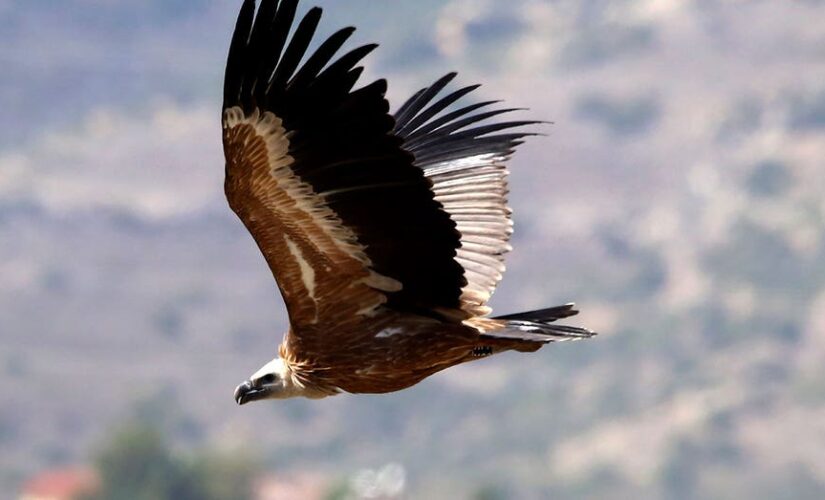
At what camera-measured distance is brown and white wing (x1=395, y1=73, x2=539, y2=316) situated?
36.3 ft

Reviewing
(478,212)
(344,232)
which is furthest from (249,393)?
(478,212)

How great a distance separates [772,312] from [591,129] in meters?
31.6

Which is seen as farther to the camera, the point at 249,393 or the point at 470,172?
the point at 470,172

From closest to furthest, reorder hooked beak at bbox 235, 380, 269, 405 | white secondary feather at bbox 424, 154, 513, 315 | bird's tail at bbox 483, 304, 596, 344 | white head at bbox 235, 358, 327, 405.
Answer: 1. bird's tail at bbox 483, 304, 596, 344
2. white head at bbox 235, 358, 327, 405
3. hooked beak at bbox 235, 380, 269, 405
4. white secondary feather at bbox 424, 154, 513, 315

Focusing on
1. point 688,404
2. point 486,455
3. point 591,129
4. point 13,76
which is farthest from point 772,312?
point 13,76

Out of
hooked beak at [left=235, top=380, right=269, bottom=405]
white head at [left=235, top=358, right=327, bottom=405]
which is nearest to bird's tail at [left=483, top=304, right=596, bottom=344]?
white head at [left=235, top=358, right=327, bottom=405]

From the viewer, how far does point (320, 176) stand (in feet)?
31.2

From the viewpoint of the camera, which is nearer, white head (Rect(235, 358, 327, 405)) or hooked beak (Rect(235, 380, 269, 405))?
white head (Rect(235, 358, 327, 405))

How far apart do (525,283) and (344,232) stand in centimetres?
12974

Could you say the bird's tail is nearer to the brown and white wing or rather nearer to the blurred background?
the brown and white wing

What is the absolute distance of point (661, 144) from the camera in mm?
158375

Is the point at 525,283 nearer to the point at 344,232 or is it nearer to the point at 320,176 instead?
the point at 344,232

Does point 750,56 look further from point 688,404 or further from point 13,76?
point 13,76

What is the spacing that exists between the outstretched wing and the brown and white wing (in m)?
0.88
